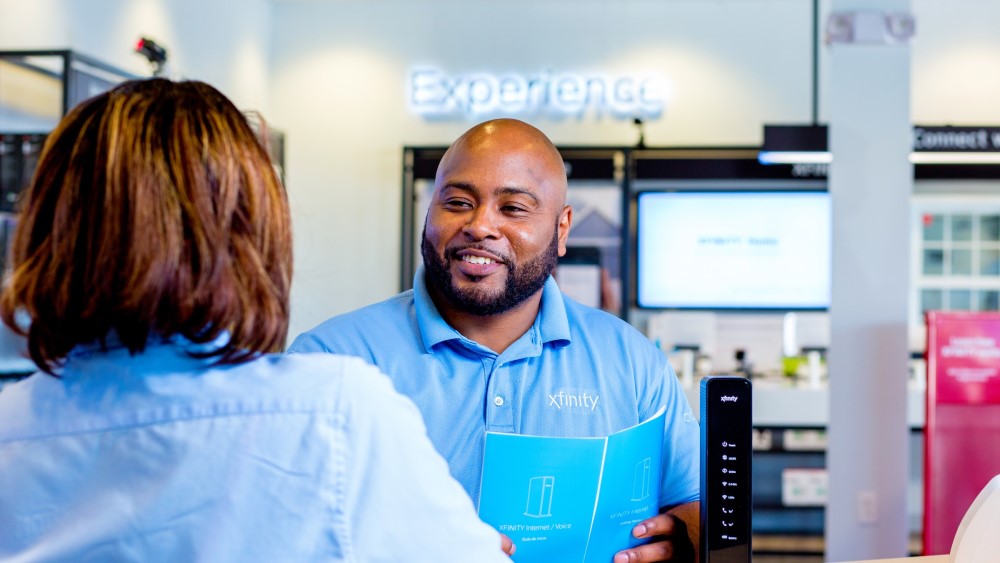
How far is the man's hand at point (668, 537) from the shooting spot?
154 cm

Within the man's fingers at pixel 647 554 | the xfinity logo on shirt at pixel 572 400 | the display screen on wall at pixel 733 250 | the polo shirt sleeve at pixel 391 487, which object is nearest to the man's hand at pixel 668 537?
the man's fingers at pixel 647 554

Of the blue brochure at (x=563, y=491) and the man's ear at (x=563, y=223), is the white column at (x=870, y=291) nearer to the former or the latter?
the man's ear at (x=563, y=223)

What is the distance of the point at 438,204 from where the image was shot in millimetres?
1757

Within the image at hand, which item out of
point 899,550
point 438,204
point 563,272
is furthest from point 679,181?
point 438,204

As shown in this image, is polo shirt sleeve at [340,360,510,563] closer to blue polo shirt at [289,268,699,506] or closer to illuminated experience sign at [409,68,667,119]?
blue polo shirt at [289,268,699,506]

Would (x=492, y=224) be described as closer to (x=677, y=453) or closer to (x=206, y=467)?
(x=677, y=453)

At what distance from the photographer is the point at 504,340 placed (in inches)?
68.6

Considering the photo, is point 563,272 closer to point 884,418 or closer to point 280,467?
point 884,418

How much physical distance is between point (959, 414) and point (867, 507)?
1.62ft

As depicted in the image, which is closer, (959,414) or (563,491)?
(563,491)

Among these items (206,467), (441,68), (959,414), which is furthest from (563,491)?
(441,68)

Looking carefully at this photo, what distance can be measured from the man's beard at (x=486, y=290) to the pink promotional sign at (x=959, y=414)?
2.31 m

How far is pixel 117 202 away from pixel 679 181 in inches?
223

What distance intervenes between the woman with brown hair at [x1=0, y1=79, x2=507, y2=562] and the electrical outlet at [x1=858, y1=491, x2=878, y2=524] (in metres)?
3.13
